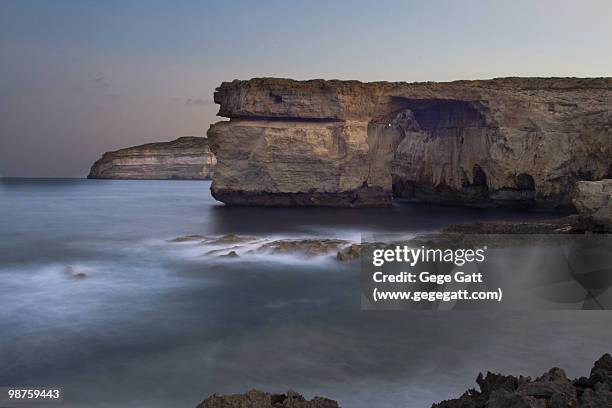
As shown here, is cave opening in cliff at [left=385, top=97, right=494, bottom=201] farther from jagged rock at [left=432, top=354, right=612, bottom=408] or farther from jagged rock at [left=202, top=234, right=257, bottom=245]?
jagged rock at [left=432, top=354, right=612, bottom=408]

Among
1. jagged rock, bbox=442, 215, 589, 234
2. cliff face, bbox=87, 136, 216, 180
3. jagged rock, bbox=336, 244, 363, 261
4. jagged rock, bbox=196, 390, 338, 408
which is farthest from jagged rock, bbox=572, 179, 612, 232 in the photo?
cliff face, bbox=87, 136, 216, 180

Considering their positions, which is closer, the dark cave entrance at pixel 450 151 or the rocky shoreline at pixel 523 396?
the rocky shoreline at pixel 523 396

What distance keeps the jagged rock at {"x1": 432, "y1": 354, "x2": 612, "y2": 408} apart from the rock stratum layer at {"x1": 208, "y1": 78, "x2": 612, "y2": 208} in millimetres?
22186

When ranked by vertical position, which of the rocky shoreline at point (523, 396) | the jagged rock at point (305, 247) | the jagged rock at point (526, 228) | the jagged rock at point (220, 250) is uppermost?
the rocky shoreline at point (523, 396)

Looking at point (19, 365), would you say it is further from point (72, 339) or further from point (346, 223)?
point (346, 223)

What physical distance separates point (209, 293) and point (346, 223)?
40.0 feet

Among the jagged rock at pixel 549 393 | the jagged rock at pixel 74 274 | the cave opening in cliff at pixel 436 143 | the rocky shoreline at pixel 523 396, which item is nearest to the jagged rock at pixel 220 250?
the jagged rock at pixel 74 274

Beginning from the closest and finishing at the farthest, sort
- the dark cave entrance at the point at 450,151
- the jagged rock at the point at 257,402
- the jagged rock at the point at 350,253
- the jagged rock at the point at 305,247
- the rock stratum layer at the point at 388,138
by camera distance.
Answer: the jagged rock at the point at 257,402 → the jagged rock at the point at 350,253 → the jagged rock at the point at 305,247 → the rock stratum layer at the point at 388,138 → the dark cave entrance at the point at 450,151

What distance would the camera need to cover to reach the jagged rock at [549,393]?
3.82 meters

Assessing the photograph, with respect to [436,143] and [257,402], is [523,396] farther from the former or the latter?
[436,143]

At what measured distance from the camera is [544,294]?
993cm

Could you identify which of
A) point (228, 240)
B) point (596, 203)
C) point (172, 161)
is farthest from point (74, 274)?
point (172, 161)

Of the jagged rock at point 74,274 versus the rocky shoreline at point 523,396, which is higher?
the rocky shoreline at point 523,396

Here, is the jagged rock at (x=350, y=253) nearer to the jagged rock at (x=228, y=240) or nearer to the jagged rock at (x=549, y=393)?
the jagged rock at (x=228, y=240)
